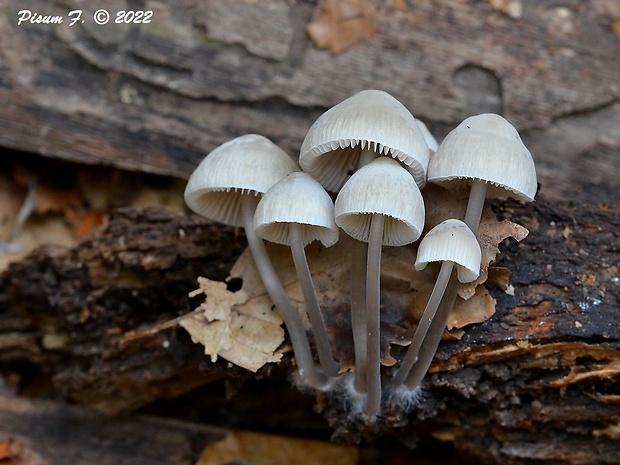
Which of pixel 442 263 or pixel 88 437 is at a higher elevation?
pixel 442 263

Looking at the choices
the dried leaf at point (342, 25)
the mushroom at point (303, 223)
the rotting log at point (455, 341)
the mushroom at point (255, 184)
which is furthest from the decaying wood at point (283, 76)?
the mushroom at point (303, 223)

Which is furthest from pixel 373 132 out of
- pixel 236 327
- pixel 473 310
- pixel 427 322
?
pixel 236 327

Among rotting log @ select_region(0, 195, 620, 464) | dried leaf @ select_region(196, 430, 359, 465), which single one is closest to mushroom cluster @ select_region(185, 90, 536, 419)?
rotting log @ select_region(0, 195, 620, 464)

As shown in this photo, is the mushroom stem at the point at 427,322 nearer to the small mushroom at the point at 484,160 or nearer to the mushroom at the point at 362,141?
the mushroom at the point at 362,141

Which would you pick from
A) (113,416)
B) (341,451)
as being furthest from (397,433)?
(113,416)

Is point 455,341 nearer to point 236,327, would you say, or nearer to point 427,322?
point 427,322

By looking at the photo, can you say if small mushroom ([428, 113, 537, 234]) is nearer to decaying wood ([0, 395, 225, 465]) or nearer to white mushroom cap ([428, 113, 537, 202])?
white mushroom cap ([428, 113, 537, 202])
